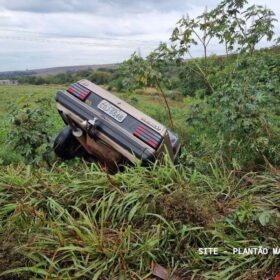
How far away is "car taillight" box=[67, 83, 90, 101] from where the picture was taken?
4.30 metres

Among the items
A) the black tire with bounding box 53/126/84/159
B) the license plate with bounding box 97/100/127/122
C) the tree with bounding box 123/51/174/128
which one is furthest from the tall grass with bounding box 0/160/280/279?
the tree with bounding box 123/51/174/128

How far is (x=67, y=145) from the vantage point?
4391mm

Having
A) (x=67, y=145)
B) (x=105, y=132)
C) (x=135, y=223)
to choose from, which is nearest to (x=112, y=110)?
(x=105, y=132)

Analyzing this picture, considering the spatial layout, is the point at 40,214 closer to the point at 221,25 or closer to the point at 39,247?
the point at 39,247

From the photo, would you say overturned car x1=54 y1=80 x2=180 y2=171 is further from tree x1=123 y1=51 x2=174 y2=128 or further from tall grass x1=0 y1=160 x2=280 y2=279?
tree x1=123 y1=51 x2=174 y2=128

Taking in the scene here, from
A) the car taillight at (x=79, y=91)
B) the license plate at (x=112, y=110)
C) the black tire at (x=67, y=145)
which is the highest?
the car taillight at (x=79, y=91)

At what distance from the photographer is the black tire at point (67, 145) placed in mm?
4355

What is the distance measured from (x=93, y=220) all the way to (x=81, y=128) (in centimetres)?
138

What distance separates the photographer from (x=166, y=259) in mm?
2766

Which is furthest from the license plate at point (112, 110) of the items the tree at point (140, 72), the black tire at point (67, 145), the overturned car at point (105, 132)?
the tree at point (140, 72)

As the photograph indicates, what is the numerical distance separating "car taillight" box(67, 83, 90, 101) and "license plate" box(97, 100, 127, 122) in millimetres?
198

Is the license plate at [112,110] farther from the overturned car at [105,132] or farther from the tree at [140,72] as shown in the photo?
the tree at [140,72]

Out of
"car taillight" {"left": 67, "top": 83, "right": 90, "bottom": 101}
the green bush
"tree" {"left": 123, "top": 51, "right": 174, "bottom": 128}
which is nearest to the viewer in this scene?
"car taillight" {"left": 67, "top": 83, "right": 90, "bottom": 101}

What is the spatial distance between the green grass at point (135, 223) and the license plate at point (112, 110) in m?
0.75
